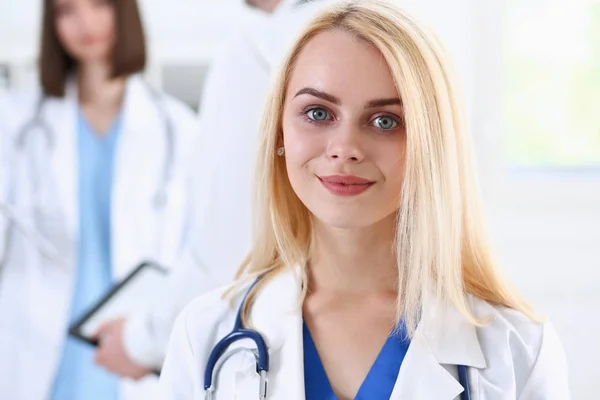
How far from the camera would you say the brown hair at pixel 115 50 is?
1.49 m

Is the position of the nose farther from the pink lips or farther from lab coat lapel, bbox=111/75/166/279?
lab coat lapel, bbox=111/75/166/279

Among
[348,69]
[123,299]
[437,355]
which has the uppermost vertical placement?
[348,69]

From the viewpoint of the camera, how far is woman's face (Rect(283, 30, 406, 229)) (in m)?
0.81

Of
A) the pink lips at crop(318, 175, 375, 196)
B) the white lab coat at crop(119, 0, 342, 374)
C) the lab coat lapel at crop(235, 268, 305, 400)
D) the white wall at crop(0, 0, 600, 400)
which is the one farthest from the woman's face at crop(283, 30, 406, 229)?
the white wall at crop(0, 0, 600, 400)

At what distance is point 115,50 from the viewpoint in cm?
151

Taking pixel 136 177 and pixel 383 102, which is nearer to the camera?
pixel 383 102

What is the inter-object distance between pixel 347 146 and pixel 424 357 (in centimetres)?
27

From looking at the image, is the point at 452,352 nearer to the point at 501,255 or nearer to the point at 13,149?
the point at 501,255

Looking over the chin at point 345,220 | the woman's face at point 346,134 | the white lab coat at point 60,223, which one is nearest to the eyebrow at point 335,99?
the woman's face at point 346,134

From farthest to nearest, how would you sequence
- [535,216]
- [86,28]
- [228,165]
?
[535,216] < [86,28] < [228,165]

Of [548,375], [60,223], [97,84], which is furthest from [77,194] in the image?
[548,375]

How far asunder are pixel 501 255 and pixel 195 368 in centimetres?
103

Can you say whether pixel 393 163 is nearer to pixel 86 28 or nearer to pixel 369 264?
pixel 369 264

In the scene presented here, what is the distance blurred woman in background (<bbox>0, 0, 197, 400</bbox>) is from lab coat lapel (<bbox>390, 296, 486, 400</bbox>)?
0.77 metres
